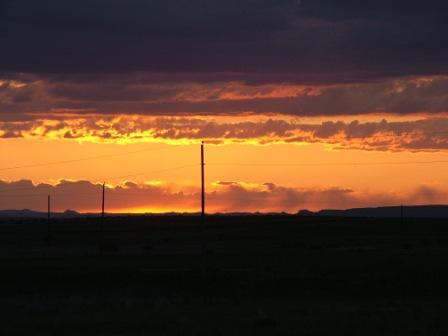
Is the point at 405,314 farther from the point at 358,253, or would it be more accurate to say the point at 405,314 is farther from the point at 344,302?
the point at 358,253

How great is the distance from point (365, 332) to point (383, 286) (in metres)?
19.1

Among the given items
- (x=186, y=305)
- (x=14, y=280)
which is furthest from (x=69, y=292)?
(x=186, y=305)

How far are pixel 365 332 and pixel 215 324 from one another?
496 cm

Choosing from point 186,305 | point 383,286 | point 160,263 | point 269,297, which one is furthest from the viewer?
point 160,263

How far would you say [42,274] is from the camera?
5531 cm

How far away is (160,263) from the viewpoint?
67.6m

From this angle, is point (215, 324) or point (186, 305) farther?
point (186, 305)

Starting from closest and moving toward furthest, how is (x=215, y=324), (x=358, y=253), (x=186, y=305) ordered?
(x=215, y=324) < (x=186, y=305) < (x=358, y=253)

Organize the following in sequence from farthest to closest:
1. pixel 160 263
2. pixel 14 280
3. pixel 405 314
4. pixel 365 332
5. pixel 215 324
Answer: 1. pixel 160 263
2. pixel 14 280
3. pixel 405 314
4. pixel 215 324
5. pixel 365 332

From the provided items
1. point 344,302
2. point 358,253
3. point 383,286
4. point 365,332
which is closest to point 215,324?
point 365,332

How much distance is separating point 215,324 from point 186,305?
7.17m

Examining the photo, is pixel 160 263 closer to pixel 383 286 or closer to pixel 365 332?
pixel 383 286

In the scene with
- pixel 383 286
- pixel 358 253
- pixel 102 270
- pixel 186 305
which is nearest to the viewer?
pixel 186 305

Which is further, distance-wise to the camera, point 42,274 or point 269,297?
point 42,274
